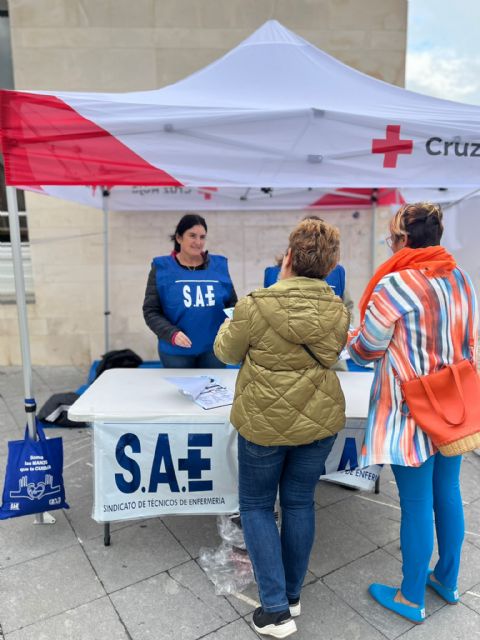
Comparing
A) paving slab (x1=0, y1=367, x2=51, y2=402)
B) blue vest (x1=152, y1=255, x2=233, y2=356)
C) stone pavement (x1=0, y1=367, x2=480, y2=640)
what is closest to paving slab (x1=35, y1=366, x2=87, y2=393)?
paving slab (x1=0, y1=367, x2=51, y2=402)

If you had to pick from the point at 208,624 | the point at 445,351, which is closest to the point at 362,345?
the point at 445,351

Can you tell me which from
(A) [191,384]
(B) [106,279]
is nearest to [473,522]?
(A) [191,384]

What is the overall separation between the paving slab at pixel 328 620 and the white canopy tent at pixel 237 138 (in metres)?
1.52

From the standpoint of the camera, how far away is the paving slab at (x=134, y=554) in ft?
6.94

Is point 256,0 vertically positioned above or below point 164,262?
above

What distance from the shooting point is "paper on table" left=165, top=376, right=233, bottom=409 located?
86.3 inches

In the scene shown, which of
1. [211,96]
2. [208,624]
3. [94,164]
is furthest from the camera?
[211,96]

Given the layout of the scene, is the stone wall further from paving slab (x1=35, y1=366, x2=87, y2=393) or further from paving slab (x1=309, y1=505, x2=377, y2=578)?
paving slab (x1=309, y1=505, x2=377, y2=578)

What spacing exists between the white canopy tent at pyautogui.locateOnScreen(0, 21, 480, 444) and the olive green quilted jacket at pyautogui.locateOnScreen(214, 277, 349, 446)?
89 cm

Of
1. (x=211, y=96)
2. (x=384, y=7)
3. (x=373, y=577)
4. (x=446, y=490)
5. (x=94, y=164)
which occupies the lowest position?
(x=373, y=577)

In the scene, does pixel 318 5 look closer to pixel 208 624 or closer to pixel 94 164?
pixel 94 164

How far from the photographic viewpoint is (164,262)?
2699 mm

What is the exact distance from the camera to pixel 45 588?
2.04m

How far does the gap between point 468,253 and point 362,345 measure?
7.91 feet
